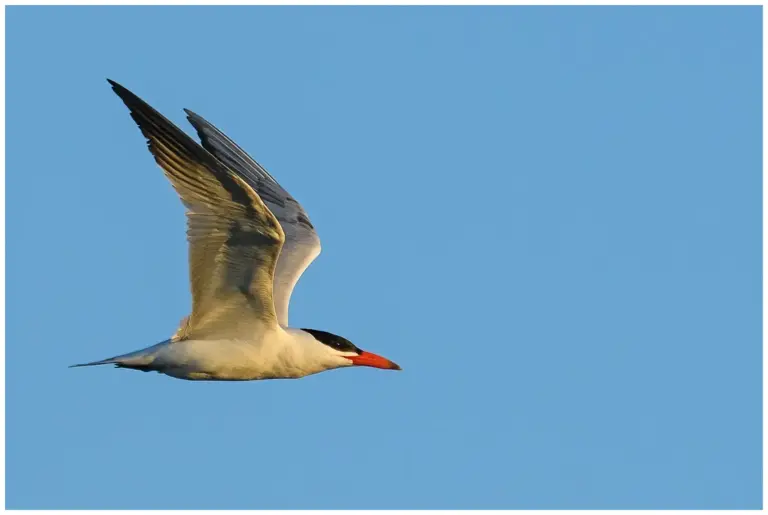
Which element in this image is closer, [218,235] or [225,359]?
[218,235]

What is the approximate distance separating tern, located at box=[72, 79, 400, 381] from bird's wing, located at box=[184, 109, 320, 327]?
13 mm

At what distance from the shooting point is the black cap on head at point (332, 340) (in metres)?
12.5

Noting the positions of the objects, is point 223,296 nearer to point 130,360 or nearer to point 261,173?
point 130,360

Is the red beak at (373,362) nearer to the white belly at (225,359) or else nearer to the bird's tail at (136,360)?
the white belly at (225,359)

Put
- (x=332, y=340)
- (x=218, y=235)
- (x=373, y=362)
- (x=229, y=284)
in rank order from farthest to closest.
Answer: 1. (x=373, y=362)
2. (x=332, y=340)
3. (x=229, y=284)
4. (x=218, y=235)

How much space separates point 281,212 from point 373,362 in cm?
221

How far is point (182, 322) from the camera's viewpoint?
490 inches

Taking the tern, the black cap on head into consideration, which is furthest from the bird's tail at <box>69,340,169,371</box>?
the black cap on head

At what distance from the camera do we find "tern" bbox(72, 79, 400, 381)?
11086mm

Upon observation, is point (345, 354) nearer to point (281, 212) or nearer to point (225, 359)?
point (225, 359)

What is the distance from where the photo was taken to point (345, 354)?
12.6 metres

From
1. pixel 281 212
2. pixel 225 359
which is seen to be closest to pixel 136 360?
pixel 225 359

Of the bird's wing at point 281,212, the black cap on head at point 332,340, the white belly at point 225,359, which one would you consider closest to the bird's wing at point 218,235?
the white belly at point 225,359

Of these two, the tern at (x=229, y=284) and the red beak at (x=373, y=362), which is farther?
the red beak at (x=373, y=362)
